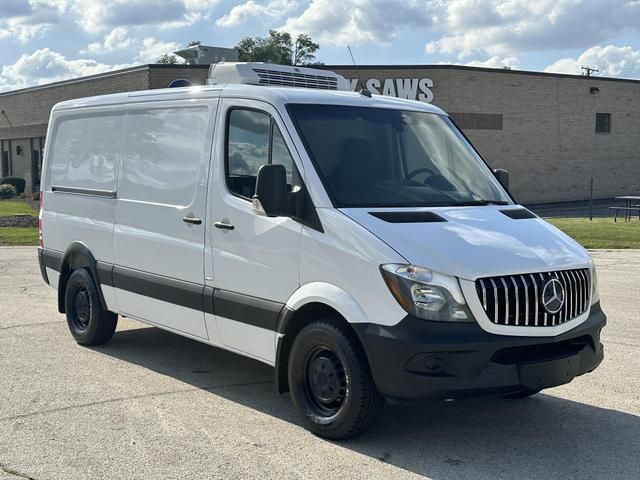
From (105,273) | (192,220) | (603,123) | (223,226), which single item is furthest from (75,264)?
(603,123)

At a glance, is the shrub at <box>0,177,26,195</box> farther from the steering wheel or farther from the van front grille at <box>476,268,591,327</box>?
the van front grille at <box>476,268,591,327</box>

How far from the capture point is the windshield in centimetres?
554

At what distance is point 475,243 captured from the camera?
16.3 ft

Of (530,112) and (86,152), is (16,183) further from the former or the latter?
(86,152)

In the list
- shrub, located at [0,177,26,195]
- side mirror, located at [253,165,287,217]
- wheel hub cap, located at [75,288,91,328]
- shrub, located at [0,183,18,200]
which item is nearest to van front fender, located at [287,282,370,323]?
side mirror, located at [253,165,287,217]

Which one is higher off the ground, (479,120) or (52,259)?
(479,120)

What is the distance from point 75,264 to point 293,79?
2899 mm

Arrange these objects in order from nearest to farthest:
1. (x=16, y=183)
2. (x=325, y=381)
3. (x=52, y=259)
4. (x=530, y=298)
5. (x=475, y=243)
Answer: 1. (x=530, y=298)
2. (x=475, y=243)
3. (x=325, y=381)
4. (x=52, y=259)
5. (x=16, y=183)

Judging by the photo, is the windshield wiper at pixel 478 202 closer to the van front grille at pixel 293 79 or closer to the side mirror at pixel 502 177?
the side mirror at pixel 502 177

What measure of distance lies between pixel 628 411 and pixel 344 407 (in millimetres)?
→ 2185

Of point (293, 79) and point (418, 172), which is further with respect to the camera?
point (293, 79)

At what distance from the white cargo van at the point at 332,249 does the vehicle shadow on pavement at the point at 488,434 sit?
40 cm

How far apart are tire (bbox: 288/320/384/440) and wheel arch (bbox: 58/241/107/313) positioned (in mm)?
2995

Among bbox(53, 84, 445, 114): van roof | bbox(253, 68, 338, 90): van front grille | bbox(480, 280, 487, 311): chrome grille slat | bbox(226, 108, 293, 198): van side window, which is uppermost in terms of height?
bbox(253, 68, 338, 90): van front grille
